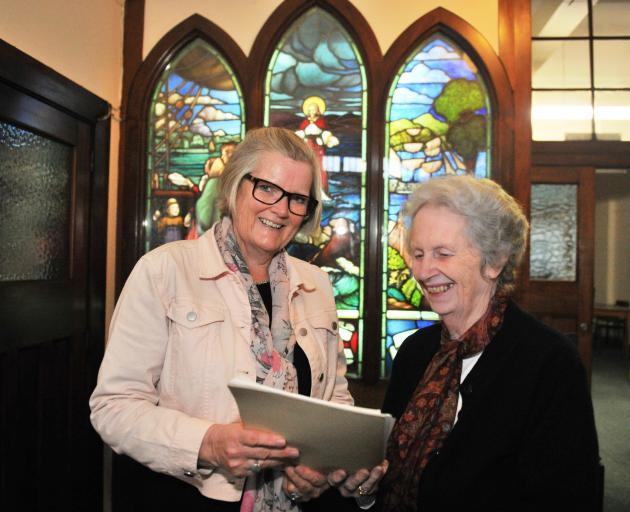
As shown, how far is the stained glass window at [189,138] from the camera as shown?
122 inches

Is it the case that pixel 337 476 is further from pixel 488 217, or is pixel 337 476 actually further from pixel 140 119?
pixel 140 119

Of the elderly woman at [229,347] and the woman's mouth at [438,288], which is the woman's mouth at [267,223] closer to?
the elderly woman at [229,347]

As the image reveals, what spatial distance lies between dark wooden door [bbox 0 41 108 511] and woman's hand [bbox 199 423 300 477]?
135 centimetres

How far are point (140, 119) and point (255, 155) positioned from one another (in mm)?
1988

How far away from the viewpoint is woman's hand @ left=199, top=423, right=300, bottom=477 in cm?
105

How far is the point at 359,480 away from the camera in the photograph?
1197mm

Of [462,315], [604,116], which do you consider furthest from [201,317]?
[604,116]

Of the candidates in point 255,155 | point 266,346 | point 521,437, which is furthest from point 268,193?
point 521,437

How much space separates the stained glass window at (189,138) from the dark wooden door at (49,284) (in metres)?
0.36

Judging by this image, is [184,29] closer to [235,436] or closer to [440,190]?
[440,190]

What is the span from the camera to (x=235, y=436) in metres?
1.09

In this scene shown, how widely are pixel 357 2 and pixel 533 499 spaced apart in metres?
2.85

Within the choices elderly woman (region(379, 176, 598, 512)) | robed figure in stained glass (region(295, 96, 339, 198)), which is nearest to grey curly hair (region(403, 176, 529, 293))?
elderly woman (region(379, 176, 598, 512))

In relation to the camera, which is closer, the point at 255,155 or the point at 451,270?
the point at 451,270
